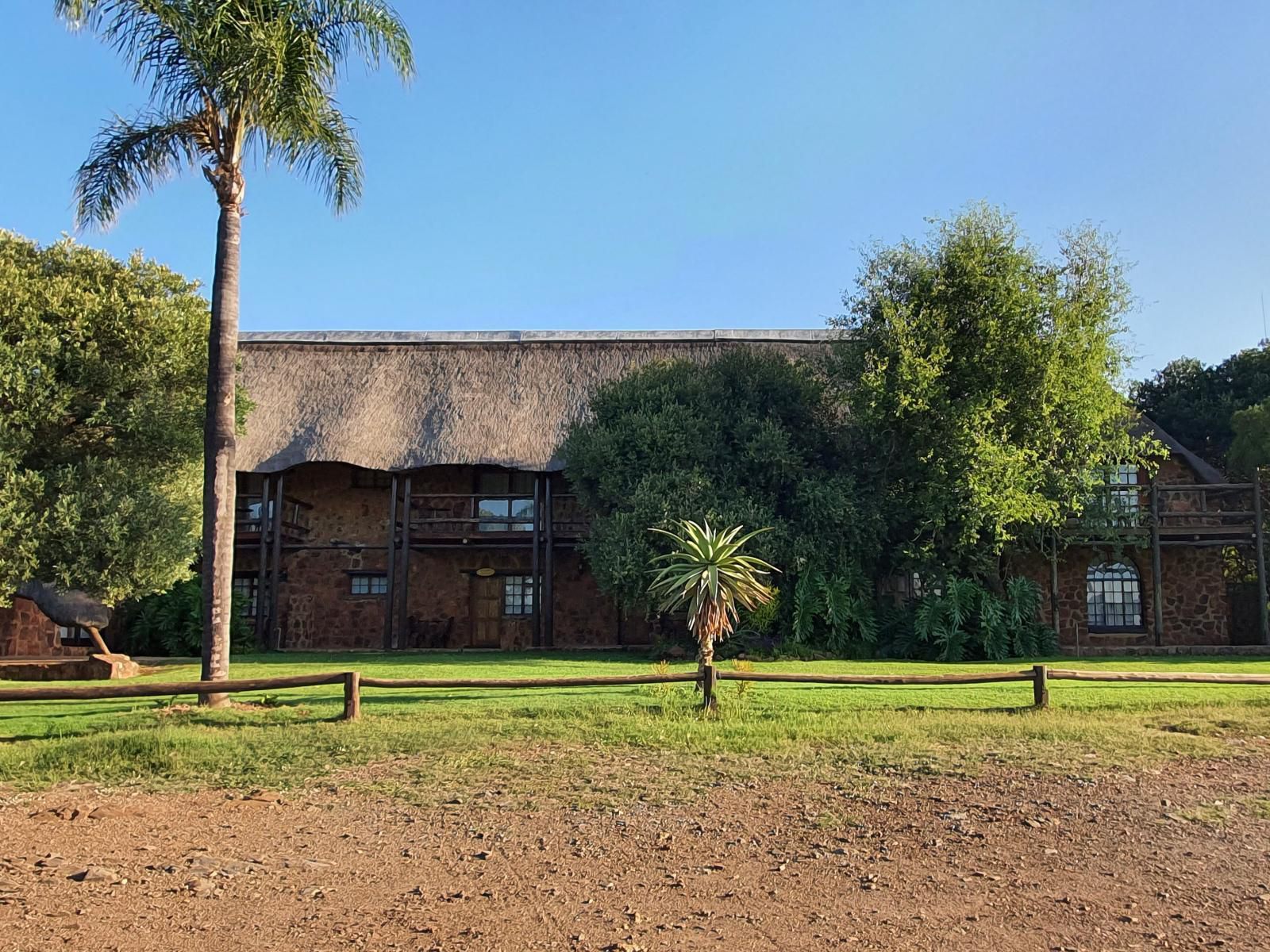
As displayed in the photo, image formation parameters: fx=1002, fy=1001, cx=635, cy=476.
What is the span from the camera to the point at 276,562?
22.0 meters

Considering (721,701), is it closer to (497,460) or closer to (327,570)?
(497,460)

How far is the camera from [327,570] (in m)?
24.5

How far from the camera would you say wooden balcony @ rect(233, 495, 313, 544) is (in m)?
23.1

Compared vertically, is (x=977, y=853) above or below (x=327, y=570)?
below

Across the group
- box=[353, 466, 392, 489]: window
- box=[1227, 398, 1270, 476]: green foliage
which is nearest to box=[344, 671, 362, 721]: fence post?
box=[353, 466, 392, 489]: window

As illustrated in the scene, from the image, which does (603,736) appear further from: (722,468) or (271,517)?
(271,517)

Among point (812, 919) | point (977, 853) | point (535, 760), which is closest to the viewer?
point (812, 919)

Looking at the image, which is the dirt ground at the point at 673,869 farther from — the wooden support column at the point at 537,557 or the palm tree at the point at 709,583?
the wooden support column at the point at 537,557

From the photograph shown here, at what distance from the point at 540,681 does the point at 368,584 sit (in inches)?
581

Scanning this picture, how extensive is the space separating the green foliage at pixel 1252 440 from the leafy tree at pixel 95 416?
21.5m

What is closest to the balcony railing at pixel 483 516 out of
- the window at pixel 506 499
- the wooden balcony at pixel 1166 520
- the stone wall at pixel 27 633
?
the window at pixel 506 499

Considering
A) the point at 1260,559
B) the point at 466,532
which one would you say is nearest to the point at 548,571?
the point at 466,532

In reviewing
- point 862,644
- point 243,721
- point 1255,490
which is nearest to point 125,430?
point 243,721

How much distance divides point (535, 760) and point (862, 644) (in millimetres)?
10542
